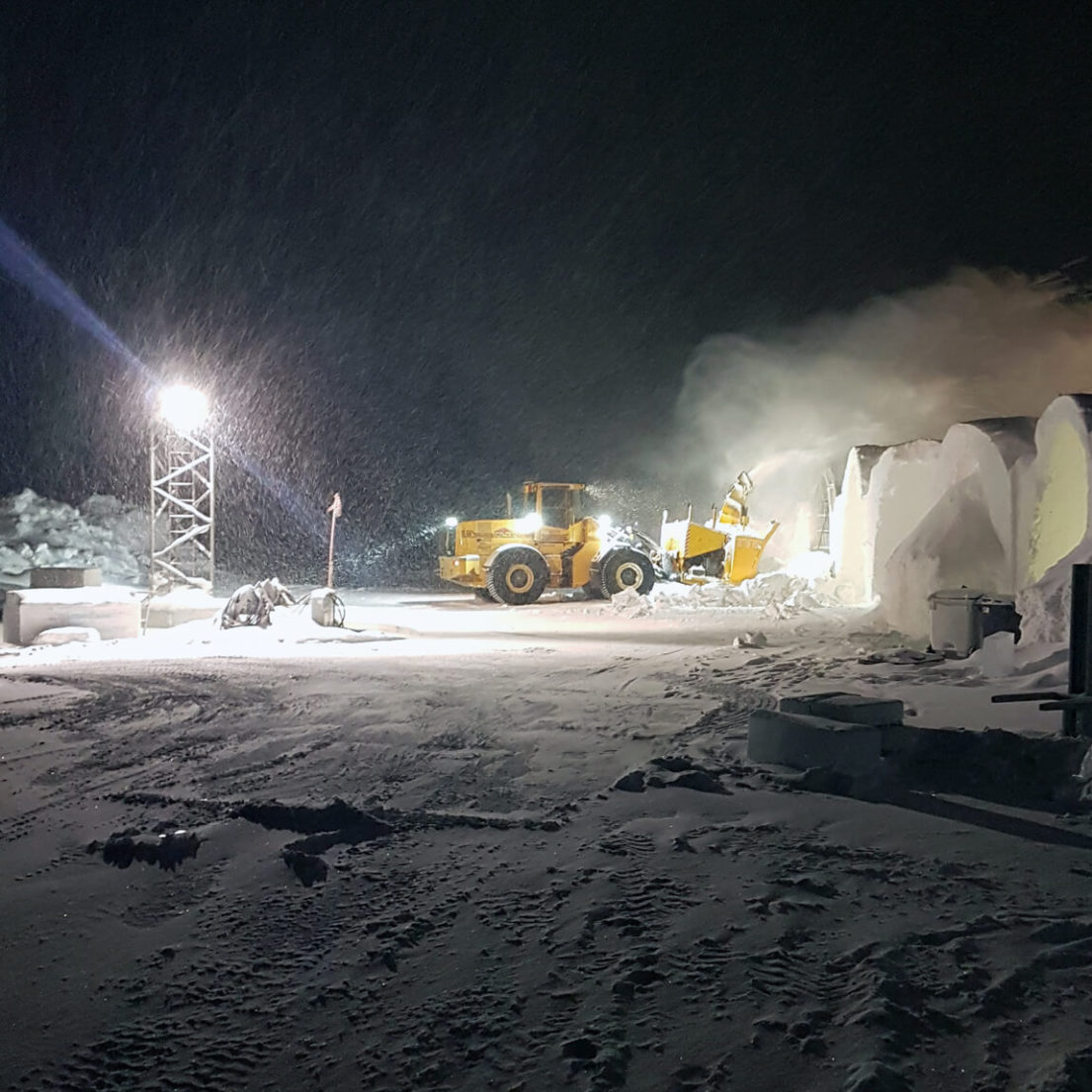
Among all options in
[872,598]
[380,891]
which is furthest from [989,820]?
[872,598]

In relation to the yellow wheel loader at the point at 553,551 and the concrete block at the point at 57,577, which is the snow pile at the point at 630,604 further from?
the concrete block at the point at 57,577

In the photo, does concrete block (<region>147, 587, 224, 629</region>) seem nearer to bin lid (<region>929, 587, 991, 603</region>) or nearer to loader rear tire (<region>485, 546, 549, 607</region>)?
loader rear tire (<region>485, 546, 549, 607</region>)

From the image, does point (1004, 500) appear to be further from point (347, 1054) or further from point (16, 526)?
point (16, 526)

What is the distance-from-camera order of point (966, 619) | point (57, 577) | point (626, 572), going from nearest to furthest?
1. point (966, 619)
2. point (57, 577)
3. point (626, 572)

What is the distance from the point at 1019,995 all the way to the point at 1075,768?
316cm

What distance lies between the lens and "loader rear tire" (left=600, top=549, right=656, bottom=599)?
21469mm

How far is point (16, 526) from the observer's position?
30.9m

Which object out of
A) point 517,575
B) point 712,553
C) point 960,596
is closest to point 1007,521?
point 960,596

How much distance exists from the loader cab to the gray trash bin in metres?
12.0

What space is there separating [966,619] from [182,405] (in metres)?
14.8

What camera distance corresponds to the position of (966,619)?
1057cm

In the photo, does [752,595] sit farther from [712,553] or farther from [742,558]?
[712,553]

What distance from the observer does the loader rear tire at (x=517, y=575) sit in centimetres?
2095

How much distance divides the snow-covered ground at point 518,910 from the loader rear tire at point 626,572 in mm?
13507
